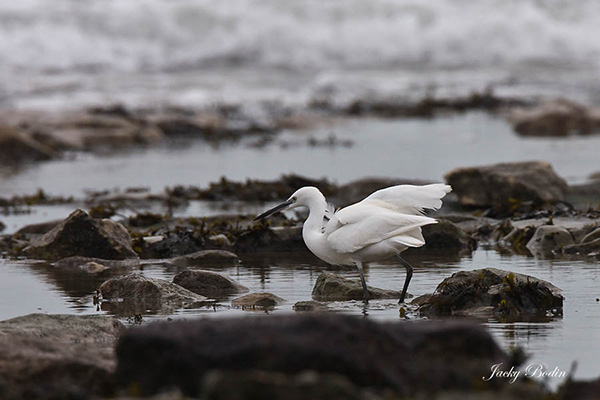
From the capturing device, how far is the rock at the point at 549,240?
11.4 metres

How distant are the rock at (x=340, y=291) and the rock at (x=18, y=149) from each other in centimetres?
1680

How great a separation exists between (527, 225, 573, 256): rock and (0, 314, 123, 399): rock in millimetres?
6321

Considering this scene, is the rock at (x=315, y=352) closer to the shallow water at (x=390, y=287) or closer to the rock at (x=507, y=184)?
the shallow water at (x=390, y=287)

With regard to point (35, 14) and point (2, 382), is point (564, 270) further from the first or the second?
point (35, 14)

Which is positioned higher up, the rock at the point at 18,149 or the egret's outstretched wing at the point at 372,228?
the rock at the point at 18,149

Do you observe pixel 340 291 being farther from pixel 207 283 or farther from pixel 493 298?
pixel 493 298

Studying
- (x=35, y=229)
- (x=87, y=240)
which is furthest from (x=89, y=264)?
(x=35, y=229)

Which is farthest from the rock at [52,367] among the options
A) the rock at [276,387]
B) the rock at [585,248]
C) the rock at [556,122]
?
the rock at [556,122]

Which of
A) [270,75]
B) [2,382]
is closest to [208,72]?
[270,75]

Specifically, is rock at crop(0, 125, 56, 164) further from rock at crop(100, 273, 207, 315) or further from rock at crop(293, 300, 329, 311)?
rock at crop(293, 300, 329, 311)

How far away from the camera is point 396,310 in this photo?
8406 millimetres

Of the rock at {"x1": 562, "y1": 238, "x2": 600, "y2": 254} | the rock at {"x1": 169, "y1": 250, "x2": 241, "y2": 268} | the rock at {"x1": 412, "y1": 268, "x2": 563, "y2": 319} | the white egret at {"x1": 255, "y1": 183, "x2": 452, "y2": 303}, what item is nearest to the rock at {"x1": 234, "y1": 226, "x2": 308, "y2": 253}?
the rock at {"x1": 169, "y1": 250, "x2": 241, "y2": 268}

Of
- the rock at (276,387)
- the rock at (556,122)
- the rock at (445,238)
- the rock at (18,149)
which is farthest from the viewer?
the rock at (556,122)

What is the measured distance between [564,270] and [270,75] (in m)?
32.2
